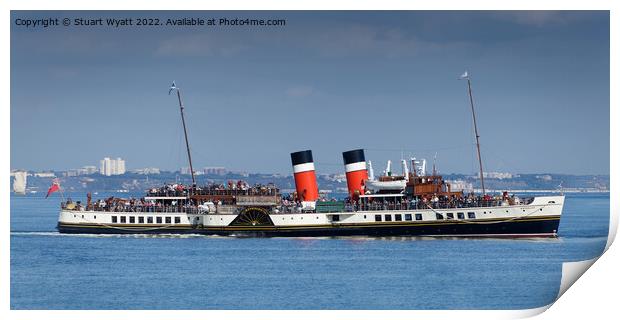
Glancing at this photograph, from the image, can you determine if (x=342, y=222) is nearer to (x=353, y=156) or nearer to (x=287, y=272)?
(x=353, y=156)

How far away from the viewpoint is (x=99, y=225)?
55438mm

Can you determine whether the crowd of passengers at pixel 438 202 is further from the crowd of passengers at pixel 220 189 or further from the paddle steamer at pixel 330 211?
the crowd of passengers at pixel 220 189

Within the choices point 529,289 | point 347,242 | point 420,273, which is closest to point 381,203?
point 347,242

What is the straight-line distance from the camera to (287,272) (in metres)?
40.6

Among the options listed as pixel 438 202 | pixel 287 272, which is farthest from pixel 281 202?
pixel 287 272

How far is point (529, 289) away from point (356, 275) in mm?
5879

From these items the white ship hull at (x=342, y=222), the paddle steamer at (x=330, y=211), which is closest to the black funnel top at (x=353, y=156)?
the paddle steamer at (x=330, y=211)

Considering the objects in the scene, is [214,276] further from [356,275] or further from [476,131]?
[476,131]

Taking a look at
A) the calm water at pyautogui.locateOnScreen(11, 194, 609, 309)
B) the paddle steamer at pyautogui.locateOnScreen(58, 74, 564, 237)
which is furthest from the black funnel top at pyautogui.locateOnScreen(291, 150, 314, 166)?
the calm water at pyautogui.locateOnScreen(11, 194, 609, 309)

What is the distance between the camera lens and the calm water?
115ft

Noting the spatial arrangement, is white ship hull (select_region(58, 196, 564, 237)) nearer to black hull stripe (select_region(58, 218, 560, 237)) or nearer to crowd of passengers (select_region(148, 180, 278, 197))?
black hull stripe (select_region(58, 218, 560, 237))

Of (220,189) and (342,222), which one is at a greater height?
(220,189)

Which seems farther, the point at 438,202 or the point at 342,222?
the point at 342,222

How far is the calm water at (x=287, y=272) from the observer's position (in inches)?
1384
